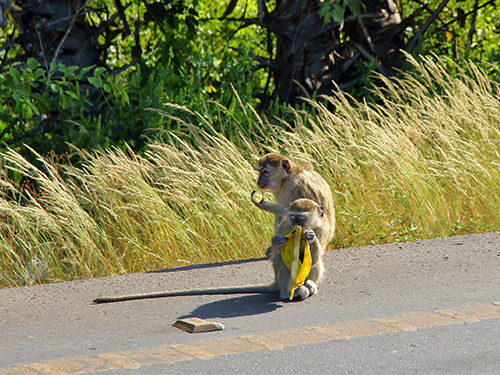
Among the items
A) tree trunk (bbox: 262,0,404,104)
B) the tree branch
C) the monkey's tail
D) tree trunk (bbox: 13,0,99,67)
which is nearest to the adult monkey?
the monkey's tail

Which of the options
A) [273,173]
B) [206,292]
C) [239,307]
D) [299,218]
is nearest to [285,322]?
[239,307]

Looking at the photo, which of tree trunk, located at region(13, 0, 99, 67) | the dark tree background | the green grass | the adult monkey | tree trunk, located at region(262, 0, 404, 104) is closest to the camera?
the adult monkey

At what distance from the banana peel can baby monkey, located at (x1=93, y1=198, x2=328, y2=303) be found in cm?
5

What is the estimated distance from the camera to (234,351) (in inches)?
168

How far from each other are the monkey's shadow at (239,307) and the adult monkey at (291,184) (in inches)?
32.6

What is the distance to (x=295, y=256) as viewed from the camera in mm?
5199

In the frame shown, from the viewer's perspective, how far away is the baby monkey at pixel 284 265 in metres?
5.28

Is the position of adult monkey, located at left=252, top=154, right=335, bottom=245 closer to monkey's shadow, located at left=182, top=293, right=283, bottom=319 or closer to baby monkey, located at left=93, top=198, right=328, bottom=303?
baby monkey, located at left=93, top=198, right=328, bottom=303

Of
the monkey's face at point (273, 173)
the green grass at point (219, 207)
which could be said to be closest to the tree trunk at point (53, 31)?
the green grass at point (219, 207)

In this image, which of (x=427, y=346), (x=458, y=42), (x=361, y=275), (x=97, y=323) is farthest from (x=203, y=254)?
(x=458, y=42)

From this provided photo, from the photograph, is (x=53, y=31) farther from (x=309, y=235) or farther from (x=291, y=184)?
(x=309, y=235)

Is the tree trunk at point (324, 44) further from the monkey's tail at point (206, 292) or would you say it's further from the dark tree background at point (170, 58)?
the monkey's tail at point (206, 292)

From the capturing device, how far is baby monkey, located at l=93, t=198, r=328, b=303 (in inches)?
208

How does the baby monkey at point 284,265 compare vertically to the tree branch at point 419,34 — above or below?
below
